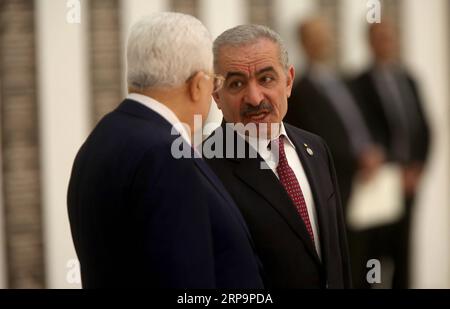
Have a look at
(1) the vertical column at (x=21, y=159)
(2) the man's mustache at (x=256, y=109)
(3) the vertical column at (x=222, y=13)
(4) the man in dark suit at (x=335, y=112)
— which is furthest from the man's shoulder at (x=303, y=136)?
(1) the vertical column at (x=21, y=159)

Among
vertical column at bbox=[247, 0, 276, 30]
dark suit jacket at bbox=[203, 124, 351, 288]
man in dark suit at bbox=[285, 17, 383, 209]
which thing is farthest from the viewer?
vertical column at bbox=[247, 0, 276, 30]

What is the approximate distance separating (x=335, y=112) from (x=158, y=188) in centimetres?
248

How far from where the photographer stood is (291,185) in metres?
1.94

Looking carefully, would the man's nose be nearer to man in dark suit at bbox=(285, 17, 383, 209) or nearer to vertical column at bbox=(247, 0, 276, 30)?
man in dark suit at bbox=(285, 17, 383, 209)

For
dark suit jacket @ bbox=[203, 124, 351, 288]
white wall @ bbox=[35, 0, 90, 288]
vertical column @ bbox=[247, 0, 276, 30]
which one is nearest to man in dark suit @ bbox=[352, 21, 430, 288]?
vertical column @ bbox=[247, 0, 276, 30]

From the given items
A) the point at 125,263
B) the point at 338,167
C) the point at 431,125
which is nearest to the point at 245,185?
the point at 125,263

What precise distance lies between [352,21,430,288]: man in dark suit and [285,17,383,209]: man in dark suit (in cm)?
8

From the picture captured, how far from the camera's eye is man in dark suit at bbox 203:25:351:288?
6.15 feet

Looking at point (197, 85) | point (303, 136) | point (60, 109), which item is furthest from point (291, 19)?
point (197, 85)

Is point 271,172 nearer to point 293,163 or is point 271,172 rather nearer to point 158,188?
point 293,163

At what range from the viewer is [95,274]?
1.67 meters

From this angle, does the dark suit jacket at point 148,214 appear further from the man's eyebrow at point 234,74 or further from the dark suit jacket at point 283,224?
the man's eyebrow at point 234,74

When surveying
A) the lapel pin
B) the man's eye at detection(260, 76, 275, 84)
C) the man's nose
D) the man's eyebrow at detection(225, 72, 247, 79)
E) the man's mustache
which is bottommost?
the lapel pin

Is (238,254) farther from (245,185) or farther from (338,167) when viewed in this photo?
(338,167)
